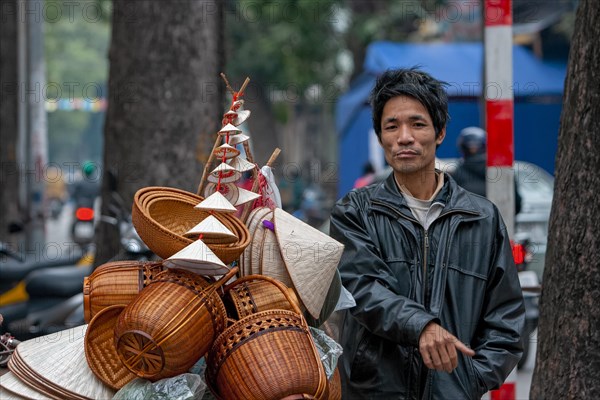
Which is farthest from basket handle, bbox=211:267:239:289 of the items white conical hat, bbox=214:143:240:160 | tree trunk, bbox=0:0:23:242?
tree trunk, bbox=0:0:23:242

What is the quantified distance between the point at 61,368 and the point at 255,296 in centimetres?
58

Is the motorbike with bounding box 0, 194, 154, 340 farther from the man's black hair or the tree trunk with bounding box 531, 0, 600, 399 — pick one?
the man's black hair

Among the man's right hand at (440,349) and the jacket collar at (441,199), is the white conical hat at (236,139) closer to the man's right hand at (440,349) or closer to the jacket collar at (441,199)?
the jacket collar at (441,199)

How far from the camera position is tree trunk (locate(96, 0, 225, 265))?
6973 millimetres

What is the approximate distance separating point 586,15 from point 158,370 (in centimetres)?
235

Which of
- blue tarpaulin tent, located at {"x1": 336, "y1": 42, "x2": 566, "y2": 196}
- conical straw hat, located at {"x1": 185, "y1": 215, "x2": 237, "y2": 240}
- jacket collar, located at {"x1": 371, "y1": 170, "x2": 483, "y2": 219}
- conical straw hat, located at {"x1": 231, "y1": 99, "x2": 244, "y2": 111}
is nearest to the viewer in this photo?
conical straw hat, located at {"x1": 185, "y1": 215, "x2": 237, "y2": 240}

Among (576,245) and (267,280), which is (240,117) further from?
(576,245)

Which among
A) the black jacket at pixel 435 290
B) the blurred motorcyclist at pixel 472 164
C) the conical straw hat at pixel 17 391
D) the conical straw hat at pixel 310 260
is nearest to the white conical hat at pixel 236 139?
the conical straw hat at pixel 310 260

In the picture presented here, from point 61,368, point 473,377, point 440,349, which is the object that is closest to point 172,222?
point 61,368

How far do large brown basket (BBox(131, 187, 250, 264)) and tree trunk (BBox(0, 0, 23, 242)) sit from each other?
11944mm

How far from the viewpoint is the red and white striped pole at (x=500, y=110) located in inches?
189

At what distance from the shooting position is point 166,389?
274 centimetres

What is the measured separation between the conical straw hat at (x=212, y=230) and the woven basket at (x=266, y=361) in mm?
242

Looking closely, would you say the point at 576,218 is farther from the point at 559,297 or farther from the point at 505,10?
the point at 505,10
